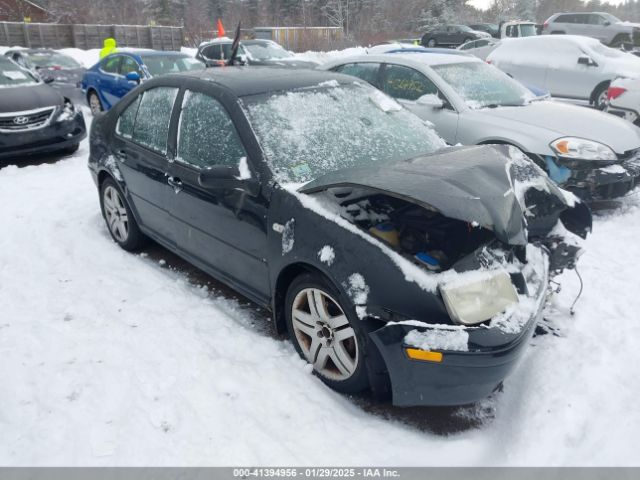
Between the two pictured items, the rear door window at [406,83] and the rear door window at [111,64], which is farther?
the rear door window at [111,64]

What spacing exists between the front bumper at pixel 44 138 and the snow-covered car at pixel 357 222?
13.3 ft

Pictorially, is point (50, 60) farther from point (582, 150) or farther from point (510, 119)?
point (582, 150)

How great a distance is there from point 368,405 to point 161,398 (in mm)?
1137

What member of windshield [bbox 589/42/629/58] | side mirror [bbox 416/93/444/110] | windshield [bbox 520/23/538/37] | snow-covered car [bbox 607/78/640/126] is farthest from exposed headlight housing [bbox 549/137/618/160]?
windshield [bbox 520/23/538/37]

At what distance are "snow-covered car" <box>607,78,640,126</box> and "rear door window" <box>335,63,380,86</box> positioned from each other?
12.3ft

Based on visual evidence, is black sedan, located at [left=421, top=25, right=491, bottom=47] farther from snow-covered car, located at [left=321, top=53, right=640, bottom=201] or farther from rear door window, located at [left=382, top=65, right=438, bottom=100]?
rear door window, located at [left=382, top=65, right=438, bottom=100]

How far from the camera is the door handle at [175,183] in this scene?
358 centimetres

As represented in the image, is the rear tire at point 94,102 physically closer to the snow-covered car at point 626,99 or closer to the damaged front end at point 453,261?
the damaged front end at point 453,261

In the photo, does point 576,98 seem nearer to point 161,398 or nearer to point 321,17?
point 161,398

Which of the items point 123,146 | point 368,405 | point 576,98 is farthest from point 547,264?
point 576,98

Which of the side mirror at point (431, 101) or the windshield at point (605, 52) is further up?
the windshield at point (605, 52)

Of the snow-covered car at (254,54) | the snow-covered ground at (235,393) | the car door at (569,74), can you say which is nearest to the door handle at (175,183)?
the snow-covered ground at (235,393)

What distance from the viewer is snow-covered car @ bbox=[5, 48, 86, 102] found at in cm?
1146
